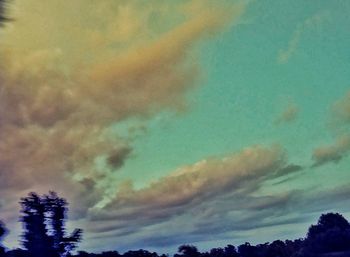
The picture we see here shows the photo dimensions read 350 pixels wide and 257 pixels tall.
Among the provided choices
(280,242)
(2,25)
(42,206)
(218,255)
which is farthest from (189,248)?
(2,25)

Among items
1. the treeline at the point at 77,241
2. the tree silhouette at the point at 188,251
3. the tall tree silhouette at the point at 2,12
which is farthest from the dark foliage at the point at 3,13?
the tree silhouette at the point at 188,251

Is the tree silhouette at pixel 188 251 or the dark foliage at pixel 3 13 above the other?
the tree silhouette at pixel 188 251

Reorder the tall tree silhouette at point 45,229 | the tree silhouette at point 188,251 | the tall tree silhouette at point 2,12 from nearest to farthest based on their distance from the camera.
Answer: the tall tree silhouette at point 2,12 → the tall tree silhouette at point 45,229 → the tree silhouette at point 188,251

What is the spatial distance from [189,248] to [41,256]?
42.2m

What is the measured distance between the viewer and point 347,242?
7306cm

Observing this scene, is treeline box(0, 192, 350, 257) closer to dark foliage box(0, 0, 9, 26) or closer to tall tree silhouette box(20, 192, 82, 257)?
tall tree silhouette box(20, 192, 82, 257)

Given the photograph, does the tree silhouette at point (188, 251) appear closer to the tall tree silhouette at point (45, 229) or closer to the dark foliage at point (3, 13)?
the tall tree silhouette at point (45, 229)

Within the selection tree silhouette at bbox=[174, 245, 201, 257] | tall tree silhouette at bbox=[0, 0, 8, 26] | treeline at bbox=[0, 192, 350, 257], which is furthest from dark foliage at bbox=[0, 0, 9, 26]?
tree silhouette at bbox=[174, 245, 201, 257]

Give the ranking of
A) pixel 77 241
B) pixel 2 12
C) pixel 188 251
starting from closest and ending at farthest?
pixel 2 12, pixel 77 241, pixel 188 251

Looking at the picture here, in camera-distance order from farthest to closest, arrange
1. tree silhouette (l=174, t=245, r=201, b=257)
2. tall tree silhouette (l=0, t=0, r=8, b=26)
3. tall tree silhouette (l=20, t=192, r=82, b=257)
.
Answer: tree silhouette (l=174, t=245, r=201, b=257), tall tree silhouette (l=20, t=192, r=82, b=257), tall tree silhouette (l=0, t=0, r=8, b=26)

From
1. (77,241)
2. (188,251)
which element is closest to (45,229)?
(77,241)

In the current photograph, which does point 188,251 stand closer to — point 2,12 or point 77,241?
point 77,241

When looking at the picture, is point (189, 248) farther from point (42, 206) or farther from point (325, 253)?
point (42, 206)

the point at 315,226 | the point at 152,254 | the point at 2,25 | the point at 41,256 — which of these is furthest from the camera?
the point at 315,226
